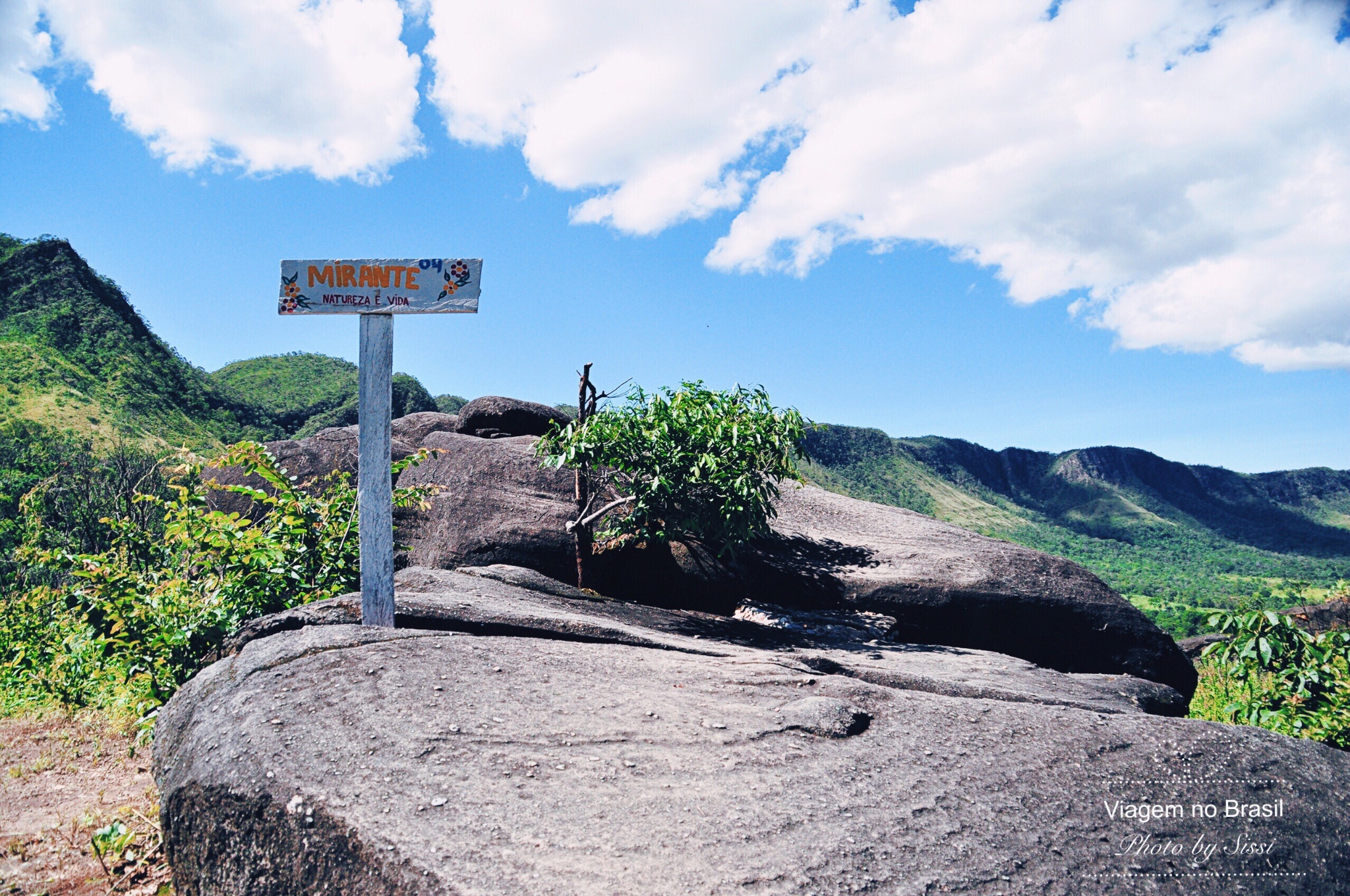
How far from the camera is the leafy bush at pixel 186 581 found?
6.91 m

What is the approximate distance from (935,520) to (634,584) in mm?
5883

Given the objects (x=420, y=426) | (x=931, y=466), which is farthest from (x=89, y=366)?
(x=931, y=466)

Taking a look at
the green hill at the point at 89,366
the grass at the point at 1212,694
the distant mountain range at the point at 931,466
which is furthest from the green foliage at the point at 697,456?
the green hill at the point at 89,366

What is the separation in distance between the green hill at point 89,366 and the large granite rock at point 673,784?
44.4 meters

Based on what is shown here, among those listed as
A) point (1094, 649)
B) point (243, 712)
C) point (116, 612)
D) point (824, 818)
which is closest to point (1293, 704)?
point (1094, 649)

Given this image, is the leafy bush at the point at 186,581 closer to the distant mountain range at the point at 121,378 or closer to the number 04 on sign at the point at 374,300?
the number 04 on sign at the point at 374,300

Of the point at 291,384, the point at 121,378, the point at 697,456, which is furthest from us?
the point at 291,384

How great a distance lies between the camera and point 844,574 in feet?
33.9

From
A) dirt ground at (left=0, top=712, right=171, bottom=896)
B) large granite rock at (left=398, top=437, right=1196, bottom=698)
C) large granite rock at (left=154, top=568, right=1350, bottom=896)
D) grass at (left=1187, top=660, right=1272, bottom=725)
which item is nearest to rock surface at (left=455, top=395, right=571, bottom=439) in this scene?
large granite rock at (left=398, top=437, right=1196, bottom=698)

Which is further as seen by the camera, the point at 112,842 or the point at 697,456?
the point at 697,456

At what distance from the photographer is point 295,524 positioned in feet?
24.8

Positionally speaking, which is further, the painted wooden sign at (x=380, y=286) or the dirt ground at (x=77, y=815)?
the painted wooden sign at (x=380, y=286)

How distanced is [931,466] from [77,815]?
10471 centimetres

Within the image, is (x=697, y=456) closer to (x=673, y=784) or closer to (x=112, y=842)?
(x=673, y=784)
